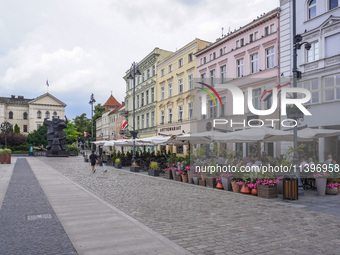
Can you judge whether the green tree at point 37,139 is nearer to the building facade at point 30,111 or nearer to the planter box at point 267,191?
the building facade at point 30,111

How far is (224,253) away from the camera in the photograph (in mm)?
5258

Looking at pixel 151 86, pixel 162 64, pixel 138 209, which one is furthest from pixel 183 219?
pixel 151 86

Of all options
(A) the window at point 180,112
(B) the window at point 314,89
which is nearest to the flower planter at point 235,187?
(B) the window at point 314,89

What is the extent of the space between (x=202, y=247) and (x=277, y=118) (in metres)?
19.6

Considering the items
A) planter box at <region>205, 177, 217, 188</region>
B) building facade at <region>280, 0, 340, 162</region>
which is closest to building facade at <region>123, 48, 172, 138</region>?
building facade at <region>280, 0, 340, 162</region>

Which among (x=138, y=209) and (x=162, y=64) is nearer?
(x=138, y=209)

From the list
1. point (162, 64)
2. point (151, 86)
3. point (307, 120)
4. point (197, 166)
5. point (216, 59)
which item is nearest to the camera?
point (197, 166)

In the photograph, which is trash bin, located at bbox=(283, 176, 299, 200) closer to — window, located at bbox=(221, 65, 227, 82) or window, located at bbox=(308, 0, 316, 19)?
window, located at bbox=(308, 0, 316, 19)

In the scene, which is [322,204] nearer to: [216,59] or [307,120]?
[307,120]

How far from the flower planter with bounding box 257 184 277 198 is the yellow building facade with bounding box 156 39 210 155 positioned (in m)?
20.8

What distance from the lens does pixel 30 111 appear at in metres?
97.9

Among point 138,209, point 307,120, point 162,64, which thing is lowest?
point 138,209

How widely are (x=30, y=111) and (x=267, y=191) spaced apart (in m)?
101

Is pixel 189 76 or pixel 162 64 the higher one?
pixel 162 64
